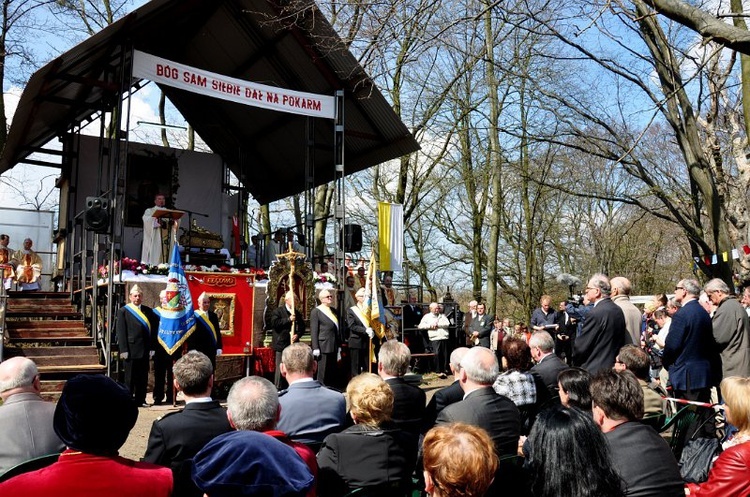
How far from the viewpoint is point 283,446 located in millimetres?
2598

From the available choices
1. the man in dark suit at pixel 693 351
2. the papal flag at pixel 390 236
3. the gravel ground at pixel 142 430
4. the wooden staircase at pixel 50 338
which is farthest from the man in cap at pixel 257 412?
the papal flag at pixel 390 236

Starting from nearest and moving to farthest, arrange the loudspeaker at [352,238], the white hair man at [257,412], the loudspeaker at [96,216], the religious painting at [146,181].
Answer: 1. the white hair man at [257,412]
2. the loudspeaker at [96,216]
3. the loudspeaker at [352,238]
4. the religious painting at [146,181]

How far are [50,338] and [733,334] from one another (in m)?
9.96

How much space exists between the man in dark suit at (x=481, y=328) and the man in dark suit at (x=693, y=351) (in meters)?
8.16

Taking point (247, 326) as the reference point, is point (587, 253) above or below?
above

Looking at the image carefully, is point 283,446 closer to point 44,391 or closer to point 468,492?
point 468,492

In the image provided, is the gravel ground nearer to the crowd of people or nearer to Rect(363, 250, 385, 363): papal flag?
Rect(363, 250, 385, 363): papal flag

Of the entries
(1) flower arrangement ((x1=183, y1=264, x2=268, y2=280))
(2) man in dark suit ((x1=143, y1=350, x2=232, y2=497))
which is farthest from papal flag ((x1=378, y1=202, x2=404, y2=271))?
(2) man in dark suit ((x1=143, y1=350, x2=232, y2=497))

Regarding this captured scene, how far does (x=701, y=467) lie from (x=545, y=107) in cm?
1004

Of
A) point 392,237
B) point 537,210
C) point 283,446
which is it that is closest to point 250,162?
point 392,237

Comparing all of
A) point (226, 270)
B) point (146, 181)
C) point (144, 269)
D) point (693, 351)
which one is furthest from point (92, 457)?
point (146, 181)

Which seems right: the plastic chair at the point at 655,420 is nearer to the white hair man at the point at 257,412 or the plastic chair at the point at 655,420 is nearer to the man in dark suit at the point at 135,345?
the white hair man at the point at 257,412

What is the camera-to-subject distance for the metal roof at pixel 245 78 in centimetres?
1300

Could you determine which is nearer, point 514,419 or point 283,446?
point 283,446
